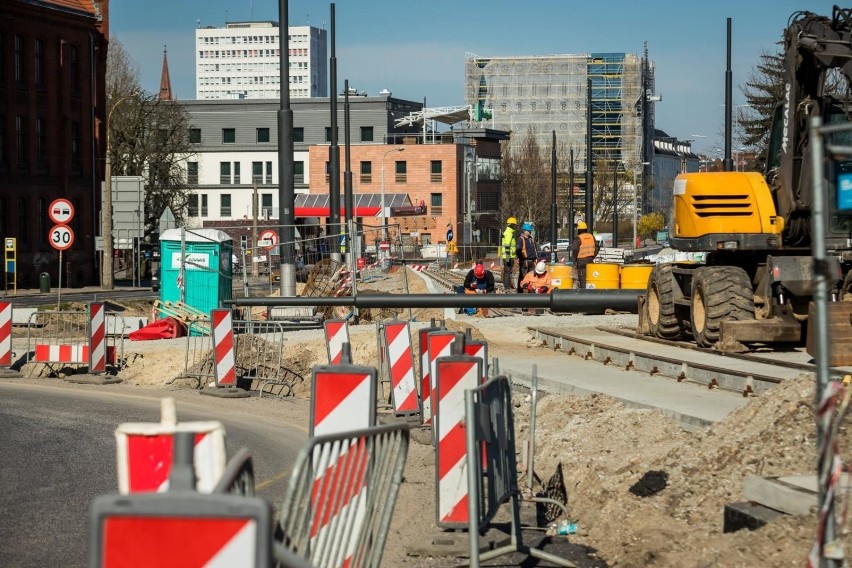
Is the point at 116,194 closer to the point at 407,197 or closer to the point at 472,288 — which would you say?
the point at 472,288

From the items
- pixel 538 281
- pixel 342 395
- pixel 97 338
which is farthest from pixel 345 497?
pixel 538 281

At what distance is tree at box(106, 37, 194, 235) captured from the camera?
260 ft

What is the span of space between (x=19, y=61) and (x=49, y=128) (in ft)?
12.0

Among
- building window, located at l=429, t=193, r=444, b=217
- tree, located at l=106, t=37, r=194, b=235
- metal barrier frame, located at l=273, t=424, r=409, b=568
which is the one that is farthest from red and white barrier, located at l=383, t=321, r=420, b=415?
building window, located at l=429, t=193, r=444, b=217

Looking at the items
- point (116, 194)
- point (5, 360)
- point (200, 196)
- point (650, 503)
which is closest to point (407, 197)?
point (200, 196)

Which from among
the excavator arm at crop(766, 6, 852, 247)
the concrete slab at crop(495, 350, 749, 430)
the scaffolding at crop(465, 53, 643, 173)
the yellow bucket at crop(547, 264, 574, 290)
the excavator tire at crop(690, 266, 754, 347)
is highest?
the scaffolding at crop(465, 53, 643, 173)

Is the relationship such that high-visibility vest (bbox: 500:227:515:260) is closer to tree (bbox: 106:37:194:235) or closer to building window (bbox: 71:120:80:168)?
building window (bbox: 71:120:80:168)

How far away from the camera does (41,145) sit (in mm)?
64938

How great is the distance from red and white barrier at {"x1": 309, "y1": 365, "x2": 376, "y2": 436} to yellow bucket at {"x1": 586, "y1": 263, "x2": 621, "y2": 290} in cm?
2597

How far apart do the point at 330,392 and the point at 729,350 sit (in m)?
10.8

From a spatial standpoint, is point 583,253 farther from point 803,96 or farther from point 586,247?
point 803,96

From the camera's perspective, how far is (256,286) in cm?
2827

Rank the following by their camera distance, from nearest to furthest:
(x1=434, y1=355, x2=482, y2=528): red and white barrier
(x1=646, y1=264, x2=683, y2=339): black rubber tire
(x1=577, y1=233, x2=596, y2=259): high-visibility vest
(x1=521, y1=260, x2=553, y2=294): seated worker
→ (x1=434, y1=355, x2=482, y2=528): red and white barrier < (x1=646, y1=264, x2=683, y2=339): black rubber tire < (x1=521, y1=260, x2=553, y2=294): seated worker < (x1=577, y1=233, x2=596, y2=259): high-visibility vest

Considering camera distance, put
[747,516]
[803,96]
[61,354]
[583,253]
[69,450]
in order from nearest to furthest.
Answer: [747,516]
[69,450]
[803,96]
[61,354]
[583,253]
